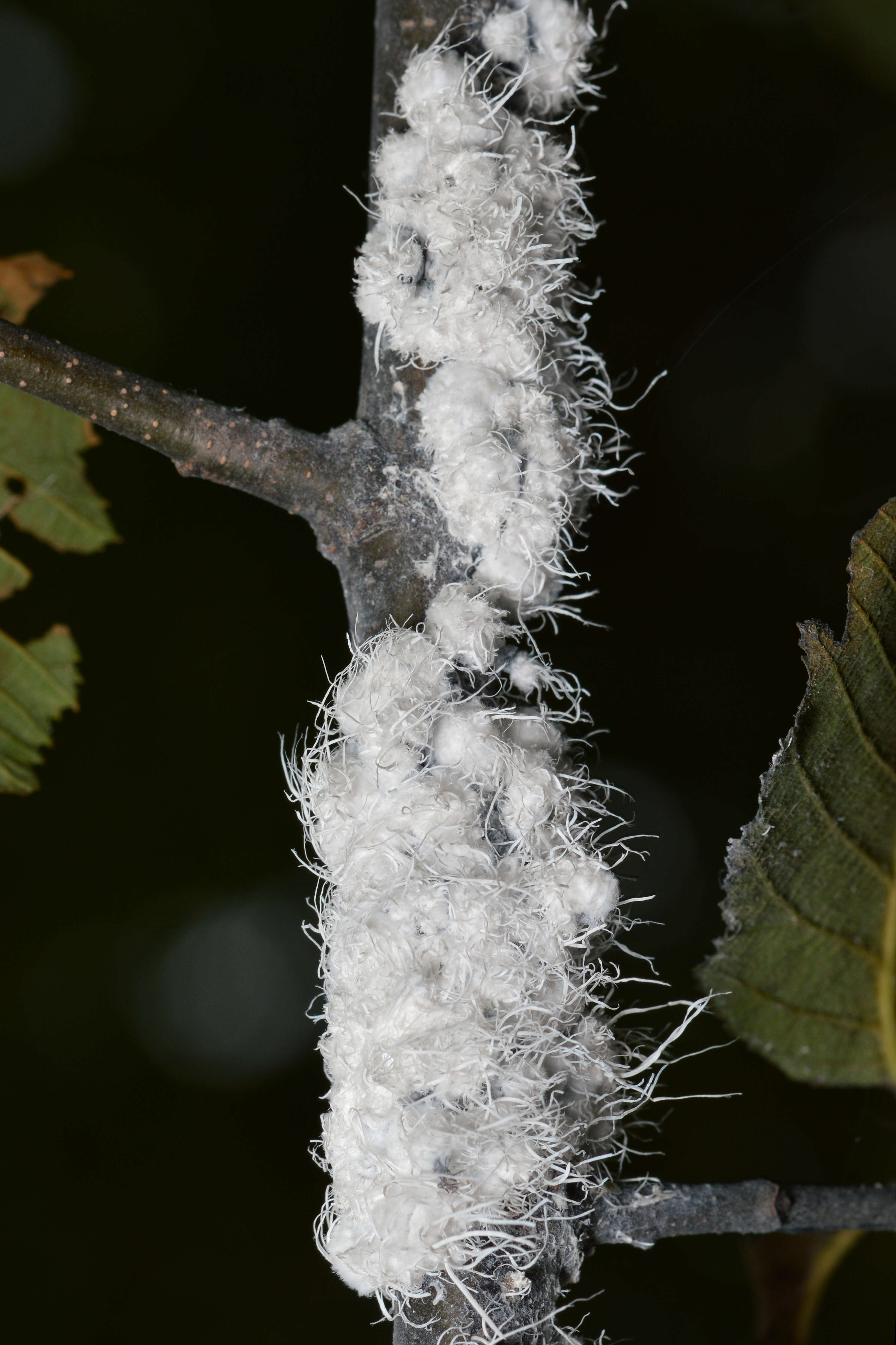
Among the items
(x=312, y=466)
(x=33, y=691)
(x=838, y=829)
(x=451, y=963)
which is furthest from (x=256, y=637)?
(x=838, y=829)

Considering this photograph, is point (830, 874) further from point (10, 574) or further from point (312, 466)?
point (10, 574)

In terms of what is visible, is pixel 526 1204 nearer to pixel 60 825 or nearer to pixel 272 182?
pixel 60 825

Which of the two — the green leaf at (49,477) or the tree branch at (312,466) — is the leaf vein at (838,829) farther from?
the green leaf at (49,477)

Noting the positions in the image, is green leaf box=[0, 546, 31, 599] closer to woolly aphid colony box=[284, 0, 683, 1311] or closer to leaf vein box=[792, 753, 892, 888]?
woolly aphid colony box=[284, 0, 683, 1311]

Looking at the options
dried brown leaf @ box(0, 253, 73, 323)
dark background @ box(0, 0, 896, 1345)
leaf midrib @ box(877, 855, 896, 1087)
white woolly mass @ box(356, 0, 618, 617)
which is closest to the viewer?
leaf midrib @ box(877, 855, 896, 1087)

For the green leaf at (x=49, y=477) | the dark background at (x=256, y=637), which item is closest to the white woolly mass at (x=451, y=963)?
the dark background at (x=256, y=637)

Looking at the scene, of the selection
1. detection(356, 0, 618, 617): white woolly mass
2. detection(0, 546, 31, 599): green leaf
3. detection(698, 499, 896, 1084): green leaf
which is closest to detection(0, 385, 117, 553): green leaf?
detection(0, 546, 31, 599): green leaf

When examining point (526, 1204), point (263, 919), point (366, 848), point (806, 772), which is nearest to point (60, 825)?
point (263, 919)
